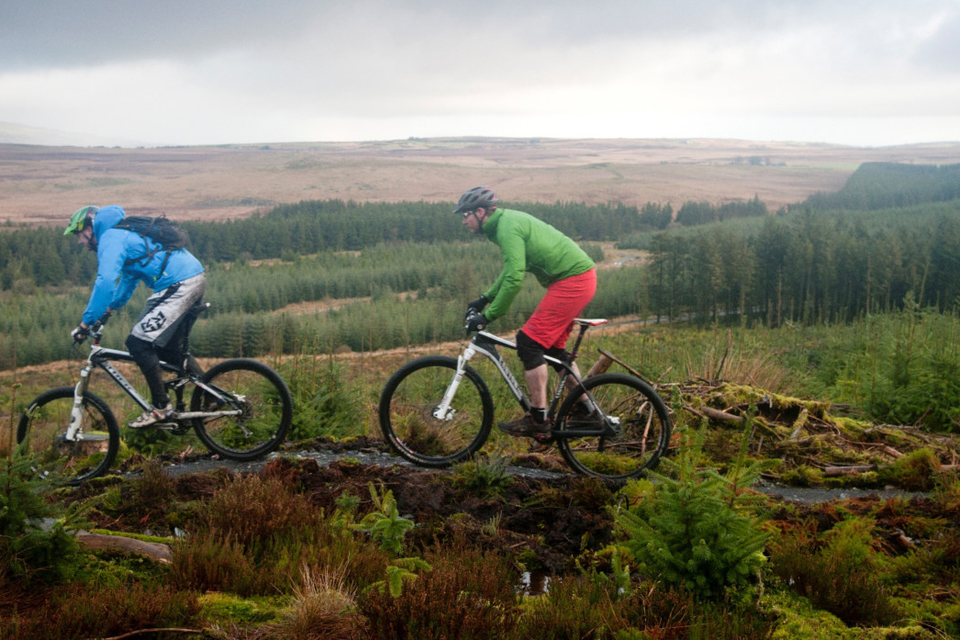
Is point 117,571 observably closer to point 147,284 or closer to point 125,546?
point 125,546

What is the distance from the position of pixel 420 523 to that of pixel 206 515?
129cm

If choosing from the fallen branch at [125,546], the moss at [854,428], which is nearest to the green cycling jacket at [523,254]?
the fallen branch at [125,546]

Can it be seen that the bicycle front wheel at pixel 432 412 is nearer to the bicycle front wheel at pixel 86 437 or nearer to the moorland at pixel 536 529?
the moorland at pixel 536 529

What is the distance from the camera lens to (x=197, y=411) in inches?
266

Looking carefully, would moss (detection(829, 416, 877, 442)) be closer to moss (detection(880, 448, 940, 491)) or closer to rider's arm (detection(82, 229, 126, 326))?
moss (detection(880, 448, 940, 491))

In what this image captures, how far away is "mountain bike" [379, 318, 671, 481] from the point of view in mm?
5961

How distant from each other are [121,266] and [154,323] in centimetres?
62

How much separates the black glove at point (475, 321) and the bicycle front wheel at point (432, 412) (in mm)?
363

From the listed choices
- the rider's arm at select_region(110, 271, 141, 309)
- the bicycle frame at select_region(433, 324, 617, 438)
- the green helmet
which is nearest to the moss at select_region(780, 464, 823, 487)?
the bicycle frame at select_region(433, 324, 617, 438)

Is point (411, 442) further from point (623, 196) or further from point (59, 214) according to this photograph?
point (623, 196)

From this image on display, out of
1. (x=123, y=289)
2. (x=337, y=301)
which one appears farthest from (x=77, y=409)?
(x=337, y=301)

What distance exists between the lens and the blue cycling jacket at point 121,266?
6414 mm

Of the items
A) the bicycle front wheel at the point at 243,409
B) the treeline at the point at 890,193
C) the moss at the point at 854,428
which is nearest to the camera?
the bicycle front wheel at the point at 243,409

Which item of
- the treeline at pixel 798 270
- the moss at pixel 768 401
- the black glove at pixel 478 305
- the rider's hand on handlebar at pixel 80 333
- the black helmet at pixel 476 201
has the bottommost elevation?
the treeline at pixel 798 270
